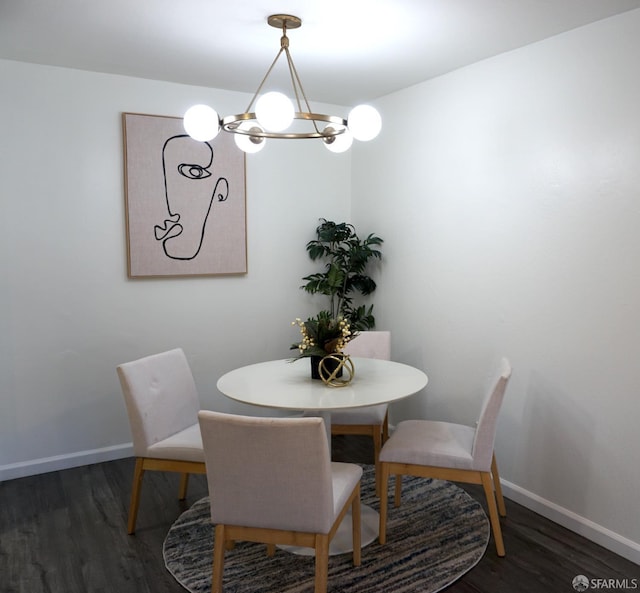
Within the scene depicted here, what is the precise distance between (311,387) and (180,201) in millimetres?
1847

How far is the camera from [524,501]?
3.09 m

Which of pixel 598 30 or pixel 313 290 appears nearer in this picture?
pixel 598 30

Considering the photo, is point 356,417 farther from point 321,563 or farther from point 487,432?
point 321,563

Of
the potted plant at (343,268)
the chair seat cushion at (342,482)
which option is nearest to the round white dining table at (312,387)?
the chair seat cushion at (342,482)

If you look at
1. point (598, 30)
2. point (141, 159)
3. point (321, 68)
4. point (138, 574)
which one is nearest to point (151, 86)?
point (141, 159)

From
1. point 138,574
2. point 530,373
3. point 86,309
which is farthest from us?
point 86,309

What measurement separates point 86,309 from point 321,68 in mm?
2120

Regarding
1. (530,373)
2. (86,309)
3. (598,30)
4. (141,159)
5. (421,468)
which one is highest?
(598,30)

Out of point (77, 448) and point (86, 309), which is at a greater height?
point (86, 309)

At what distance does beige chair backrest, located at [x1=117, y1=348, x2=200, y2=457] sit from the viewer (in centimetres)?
276

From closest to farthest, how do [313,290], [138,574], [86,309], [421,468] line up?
1. [138,574]
2. [421,468]
3. [86,309]
4. [313,290]

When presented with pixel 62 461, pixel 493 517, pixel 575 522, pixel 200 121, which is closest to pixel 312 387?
pixel 493 517

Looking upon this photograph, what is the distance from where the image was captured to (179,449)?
2.72 meters

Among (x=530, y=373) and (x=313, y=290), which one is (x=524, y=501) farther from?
(x=313, y=290)
